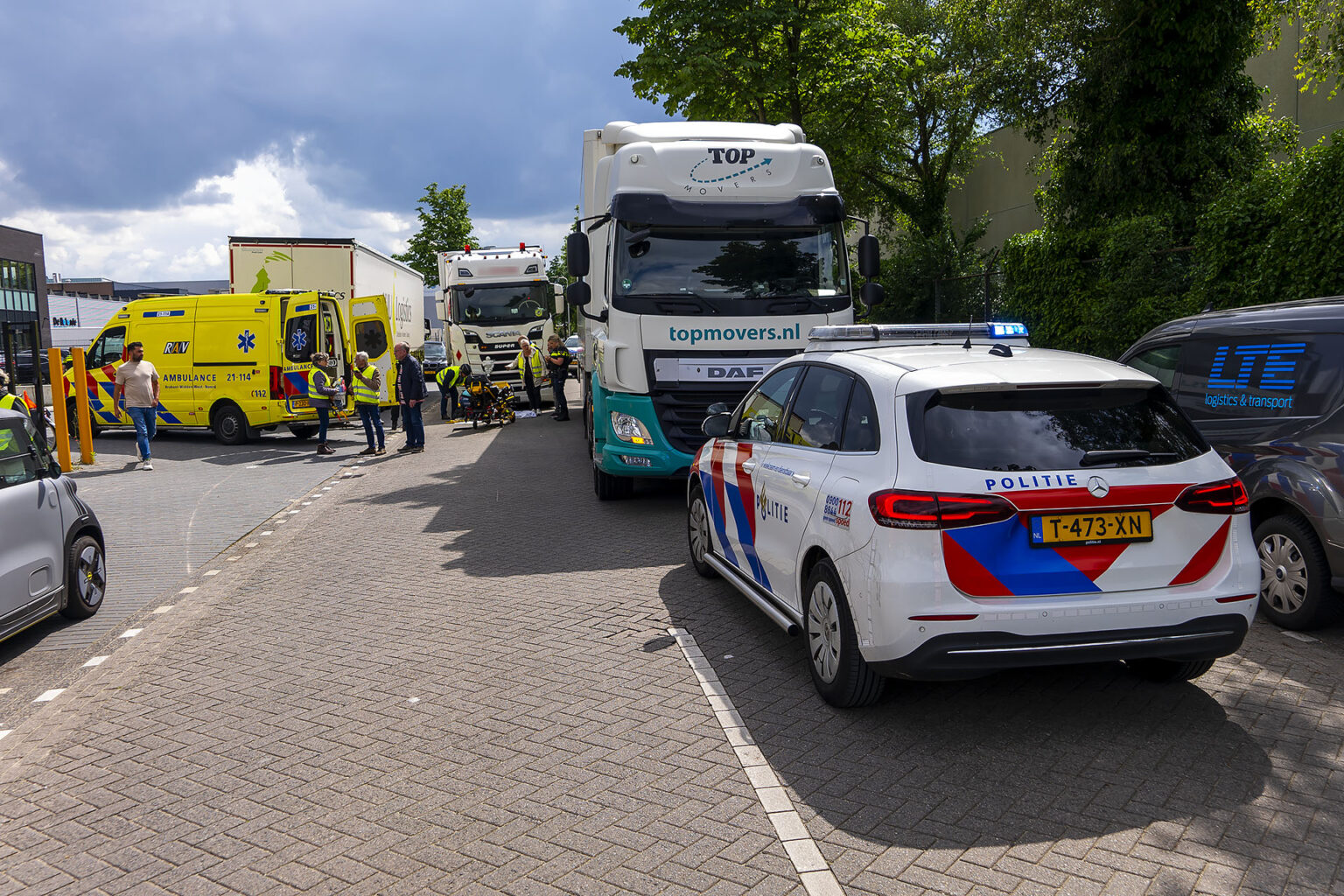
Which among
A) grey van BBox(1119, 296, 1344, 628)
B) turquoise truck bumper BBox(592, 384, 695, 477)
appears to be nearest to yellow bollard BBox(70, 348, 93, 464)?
turquoise truck bumper BBox(592, 384, 695, 477)

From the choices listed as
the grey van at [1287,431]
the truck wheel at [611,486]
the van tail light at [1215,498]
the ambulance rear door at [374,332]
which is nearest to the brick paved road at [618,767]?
the grey van at [1287,431]

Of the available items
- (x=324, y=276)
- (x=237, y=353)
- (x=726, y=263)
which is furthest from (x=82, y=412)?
(x=726, y=263)

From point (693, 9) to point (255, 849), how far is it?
18.7m

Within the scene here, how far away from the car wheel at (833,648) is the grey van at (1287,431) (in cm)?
266

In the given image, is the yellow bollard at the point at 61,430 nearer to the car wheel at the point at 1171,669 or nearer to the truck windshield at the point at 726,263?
the truck windshield at the point at 726,263

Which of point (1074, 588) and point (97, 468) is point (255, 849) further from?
point (97, 468)

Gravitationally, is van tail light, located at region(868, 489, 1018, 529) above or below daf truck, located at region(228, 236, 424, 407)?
below

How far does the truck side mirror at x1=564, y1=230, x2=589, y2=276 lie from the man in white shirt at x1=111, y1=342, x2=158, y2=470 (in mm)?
8859

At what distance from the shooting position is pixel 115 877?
3525mm

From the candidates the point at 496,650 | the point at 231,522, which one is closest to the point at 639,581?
the point at 496,650

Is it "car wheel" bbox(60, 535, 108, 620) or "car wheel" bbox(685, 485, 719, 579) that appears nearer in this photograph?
"car wheel" bbox(60, 535, 108, 620)

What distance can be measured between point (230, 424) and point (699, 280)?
12317 mm

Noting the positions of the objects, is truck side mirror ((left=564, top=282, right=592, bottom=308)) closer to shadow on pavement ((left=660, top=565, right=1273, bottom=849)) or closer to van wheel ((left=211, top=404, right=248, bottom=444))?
shadow on pavement ((left=660, top=565, right=1273, bottom=849))

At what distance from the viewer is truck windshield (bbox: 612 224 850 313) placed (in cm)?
991
